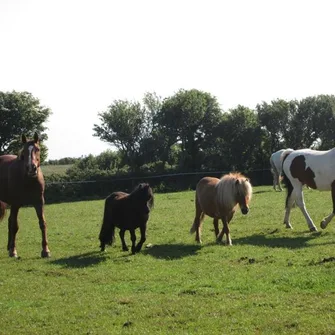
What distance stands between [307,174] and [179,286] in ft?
24.6

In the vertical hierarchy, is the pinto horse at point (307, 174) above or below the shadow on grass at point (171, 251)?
above

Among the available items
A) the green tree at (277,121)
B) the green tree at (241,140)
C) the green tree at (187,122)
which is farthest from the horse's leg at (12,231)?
the green tree at (277,121)

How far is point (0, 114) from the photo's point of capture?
4366 cm

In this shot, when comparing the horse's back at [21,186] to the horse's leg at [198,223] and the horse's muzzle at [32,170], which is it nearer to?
the horse's muzzle at [32,170]

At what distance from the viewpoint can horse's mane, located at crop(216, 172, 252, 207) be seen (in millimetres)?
Result: 12258

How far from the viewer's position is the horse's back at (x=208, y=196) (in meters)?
12.9

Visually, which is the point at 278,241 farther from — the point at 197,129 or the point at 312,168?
the point at 197,129

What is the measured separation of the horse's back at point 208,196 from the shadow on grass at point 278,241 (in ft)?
3.16

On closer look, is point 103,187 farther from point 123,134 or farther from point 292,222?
point 292,222

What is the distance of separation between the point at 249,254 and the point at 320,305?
13.8 feet

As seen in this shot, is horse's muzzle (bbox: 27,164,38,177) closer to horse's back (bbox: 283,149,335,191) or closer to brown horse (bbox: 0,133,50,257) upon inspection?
brown horse (bbox: 0,133,50,257)

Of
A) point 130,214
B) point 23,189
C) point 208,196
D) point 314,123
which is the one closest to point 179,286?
point 130,214

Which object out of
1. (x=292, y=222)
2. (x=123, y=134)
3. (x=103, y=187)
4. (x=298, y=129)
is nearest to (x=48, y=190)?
(x=103, y=187)

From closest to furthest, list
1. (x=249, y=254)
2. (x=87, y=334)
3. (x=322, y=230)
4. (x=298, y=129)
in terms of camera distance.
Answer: (x=87, y=334), (x=249, y=254), (x=322, y=230), (x=298, y=129)
